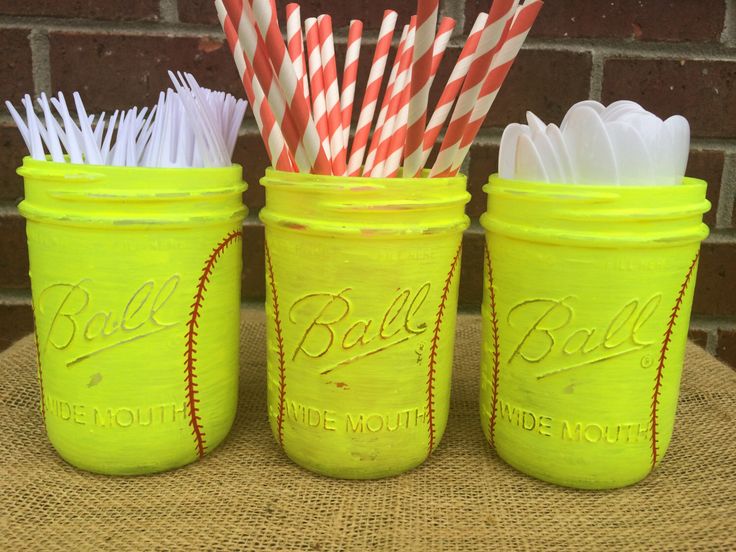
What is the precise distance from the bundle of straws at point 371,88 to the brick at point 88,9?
261 millimetres

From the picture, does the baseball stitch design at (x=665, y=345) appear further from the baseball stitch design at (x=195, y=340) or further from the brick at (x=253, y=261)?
the brick at (x=253, y=261)

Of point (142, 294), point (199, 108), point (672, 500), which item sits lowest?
point (672, 500)

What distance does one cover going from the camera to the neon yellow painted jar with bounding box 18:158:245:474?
0.37 meters

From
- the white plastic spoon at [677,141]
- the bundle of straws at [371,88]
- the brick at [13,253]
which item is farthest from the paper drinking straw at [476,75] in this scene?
the brick at [13,253]

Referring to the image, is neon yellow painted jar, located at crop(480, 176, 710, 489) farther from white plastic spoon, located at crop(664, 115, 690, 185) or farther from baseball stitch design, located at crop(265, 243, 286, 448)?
baseball stitch design, located at crop(265, 243, 286, 448)

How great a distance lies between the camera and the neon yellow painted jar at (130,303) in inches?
14.7

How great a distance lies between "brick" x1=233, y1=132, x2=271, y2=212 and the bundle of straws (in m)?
0.22

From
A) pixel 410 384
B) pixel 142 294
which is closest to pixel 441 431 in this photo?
pixel 410 384

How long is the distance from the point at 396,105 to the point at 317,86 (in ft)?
0.17

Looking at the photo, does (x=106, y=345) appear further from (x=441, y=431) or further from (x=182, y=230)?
(x=441, y=431)

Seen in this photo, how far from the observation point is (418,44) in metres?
0.35

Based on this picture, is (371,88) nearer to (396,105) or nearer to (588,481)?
(396,105)

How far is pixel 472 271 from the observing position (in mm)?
696

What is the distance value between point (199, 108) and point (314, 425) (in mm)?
202
